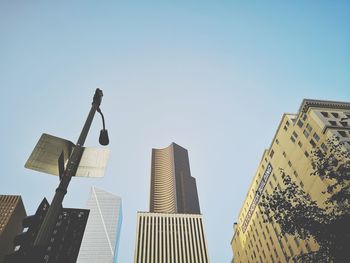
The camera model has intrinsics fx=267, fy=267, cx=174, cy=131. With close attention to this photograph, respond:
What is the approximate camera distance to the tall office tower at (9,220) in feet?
407

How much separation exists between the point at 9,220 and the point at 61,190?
153794 millimetres

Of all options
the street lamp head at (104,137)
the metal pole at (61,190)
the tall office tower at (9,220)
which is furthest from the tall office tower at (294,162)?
the tall office tower at (9,220)

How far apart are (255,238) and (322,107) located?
132 ft

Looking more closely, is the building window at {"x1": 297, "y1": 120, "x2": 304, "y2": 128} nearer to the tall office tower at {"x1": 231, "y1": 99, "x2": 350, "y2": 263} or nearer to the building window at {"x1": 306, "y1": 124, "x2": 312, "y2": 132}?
the tall office tower at {"x1": 231, "y1": 99, "x2": 350, "y2": 263}

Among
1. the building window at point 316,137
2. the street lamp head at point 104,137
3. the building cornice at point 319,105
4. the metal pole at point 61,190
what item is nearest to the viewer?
the metal pole at point 61,190

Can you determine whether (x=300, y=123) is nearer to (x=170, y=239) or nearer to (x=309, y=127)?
(x=309, y=127)

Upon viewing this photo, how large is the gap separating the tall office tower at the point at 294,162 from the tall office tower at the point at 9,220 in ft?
363

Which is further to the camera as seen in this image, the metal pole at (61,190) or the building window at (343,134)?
the building window at (343,134)

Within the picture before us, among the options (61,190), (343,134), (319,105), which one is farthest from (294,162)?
(61,190)

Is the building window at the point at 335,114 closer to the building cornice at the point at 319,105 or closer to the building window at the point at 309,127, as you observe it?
the building cornice at the point at 319,105

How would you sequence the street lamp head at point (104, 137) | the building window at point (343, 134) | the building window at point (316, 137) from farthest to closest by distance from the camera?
the building window at point (316, 137) → the building window at point (343, 134) → the street lamp head at point (104, 137)

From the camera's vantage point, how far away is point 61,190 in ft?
15.6

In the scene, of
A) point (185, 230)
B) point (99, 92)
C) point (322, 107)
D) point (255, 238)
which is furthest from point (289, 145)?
point (185, 230)

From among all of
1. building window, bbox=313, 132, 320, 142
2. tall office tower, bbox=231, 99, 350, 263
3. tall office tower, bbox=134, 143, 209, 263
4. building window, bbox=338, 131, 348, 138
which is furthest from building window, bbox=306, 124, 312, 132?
tall office tower, bbox=134, 143, 209, 263
